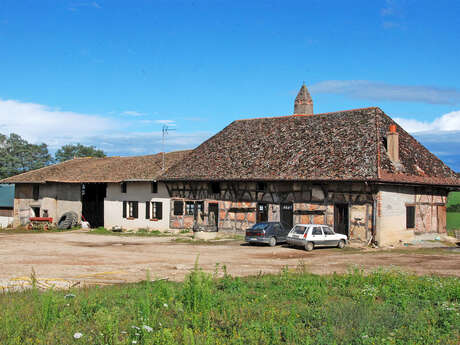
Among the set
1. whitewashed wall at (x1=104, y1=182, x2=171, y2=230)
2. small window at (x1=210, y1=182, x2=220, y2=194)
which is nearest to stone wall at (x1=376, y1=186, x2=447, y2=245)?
small window at (x1=210, y1=182, x2=220, y2=194)

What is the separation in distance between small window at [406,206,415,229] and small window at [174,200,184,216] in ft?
52.2

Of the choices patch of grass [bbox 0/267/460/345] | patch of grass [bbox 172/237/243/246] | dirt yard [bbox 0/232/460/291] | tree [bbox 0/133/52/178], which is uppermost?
tree [bbox 0/133/52/178]

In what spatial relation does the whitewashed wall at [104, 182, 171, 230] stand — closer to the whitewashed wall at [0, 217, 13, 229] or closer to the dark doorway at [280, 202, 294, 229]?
the dark doorway at [280, 202, 294, 229]

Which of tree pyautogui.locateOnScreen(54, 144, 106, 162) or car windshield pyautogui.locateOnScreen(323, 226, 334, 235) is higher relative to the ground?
tree pyautogui.locateOnScreen(54, 144, 106, 162)

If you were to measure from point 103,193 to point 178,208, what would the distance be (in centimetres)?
1023

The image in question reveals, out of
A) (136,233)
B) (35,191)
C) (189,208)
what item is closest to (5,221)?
(35,191)

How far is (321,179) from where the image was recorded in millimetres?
26891

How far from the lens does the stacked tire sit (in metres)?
38.8

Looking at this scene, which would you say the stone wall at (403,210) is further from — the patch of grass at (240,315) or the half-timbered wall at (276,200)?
the patch of grass at (240,315)

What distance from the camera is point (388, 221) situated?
26.5m

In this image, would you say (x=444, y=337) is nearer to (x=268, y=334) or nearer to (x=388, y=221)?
(x=268, y=334)

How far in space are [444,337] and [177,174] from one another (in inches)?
1106

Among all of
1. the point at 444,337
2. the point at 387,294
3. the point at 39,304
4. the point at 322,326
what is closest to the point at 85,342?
the point at 39,304

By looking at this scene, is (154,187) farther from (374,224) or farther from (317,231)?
(374,224)
